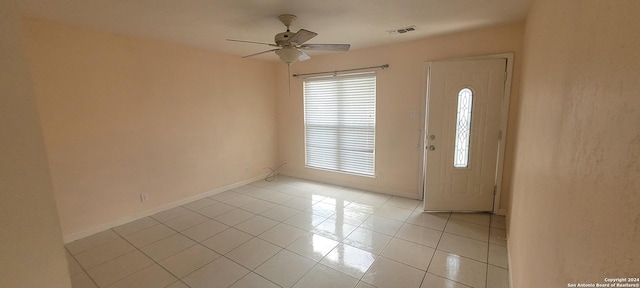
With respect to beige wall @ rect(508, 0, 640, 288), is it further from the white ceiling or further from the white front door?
the white front door

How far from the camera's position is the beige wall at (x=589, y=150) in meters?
0.55

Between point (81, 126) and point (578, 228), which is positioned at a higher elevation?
point (81, 126)

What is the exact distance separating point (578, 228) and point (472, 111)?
8.68 ft

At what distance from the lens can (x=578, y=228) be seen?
0.79 meters

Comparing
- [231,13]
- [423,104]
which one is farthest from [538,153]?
[231,13]

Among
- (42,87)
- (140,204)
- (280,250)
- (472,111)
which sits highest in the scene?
(42,87)

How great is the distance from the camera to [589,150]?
2.46 ft

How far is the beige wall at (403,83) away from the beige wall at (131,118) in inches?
67.1

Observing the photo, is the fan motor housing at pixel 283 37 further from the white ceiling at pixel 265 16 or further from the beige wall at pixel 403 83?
the beige wall at pixel 403 83

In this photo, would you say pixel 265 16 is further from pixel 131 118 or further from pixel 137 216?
pixel 137 216

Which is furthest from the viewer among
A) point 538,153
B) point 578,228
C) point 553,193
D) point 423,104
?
point 423,104

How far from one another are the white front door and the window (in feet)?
3.50

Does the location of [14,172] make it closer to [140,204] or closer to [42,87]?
[42,87]

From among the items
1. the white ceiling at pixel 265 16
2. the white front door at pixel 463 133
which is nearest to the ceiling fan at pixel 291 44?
the white ceiling at pixel 265 16
